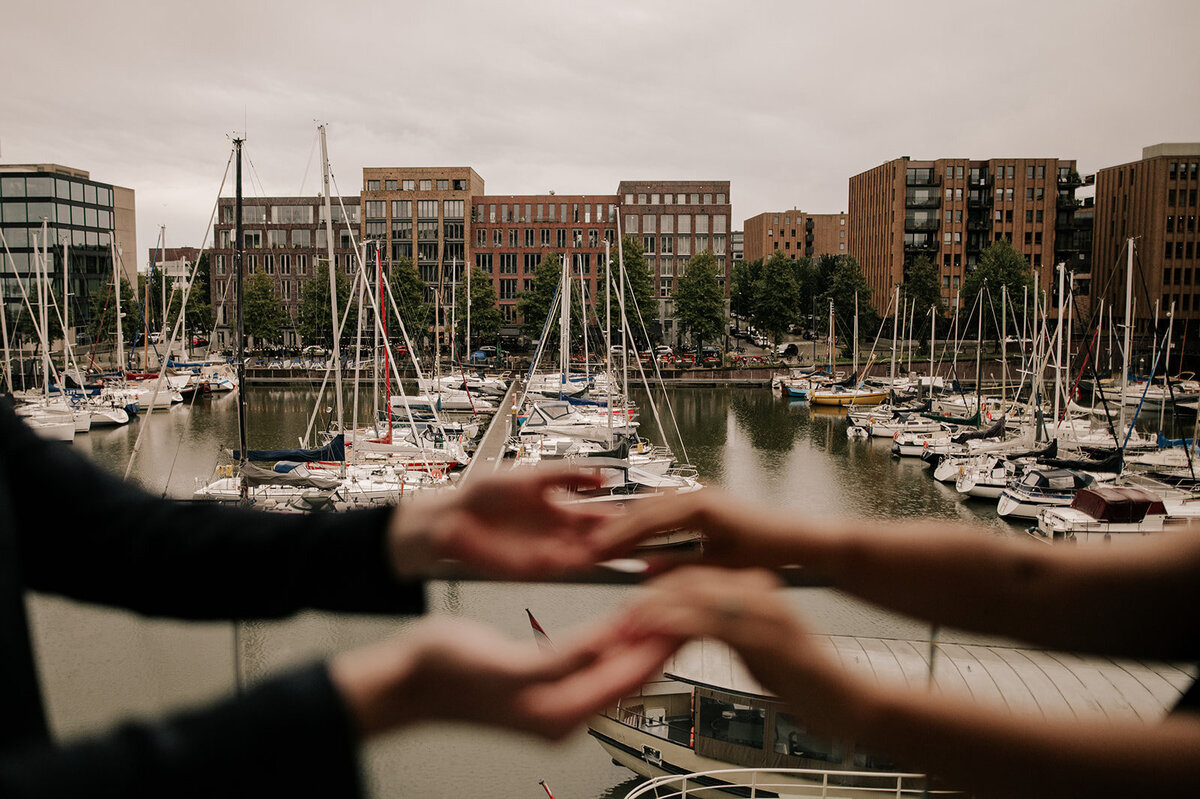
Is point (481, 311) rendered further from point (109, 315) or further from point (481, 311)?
point (109, 315)

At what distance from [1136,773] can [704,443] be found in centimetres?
2810

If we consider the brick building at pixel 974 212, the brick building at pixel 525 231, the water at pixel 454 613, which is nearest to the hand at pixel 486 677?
the water at pixel 454 613

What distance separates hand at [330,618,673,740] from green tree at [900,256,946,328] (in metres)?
57.3

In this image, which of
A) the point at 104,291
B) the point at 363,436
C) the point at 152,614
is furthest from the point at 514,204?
the point at 152,614

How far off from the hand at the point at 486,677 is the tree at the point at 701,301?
52.0m

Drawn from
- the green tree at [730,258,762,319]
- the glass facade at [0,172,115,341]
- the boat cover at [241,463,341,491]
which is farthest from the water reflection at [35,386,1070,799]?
the green tree at [730,258,762,319]

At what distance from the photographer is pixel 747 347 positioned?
65.1 m

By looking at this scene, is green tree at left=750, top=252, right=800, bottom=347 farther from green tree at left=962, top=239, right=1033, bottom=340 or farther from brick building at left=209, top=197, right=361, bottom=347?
brick building at left=209, top=197, right=361, bottom=347

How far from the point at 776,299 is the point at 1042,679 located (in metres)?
56.0

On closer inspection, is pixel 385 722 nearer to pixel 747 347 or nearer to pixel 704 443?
pixel 704 443

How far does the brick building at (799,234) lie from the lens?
94188 millimetres

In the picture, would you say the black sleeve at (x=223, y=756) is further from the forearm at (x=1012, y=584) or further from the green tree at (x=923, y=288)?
the green tree at (x=923, y=288)

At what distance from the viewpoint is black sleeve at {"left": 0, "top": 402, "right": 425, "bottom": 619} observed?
0.79 metres

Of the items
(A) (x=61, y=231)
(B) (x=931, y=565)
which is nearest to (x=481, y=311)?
(A) (x=61, y=231)
